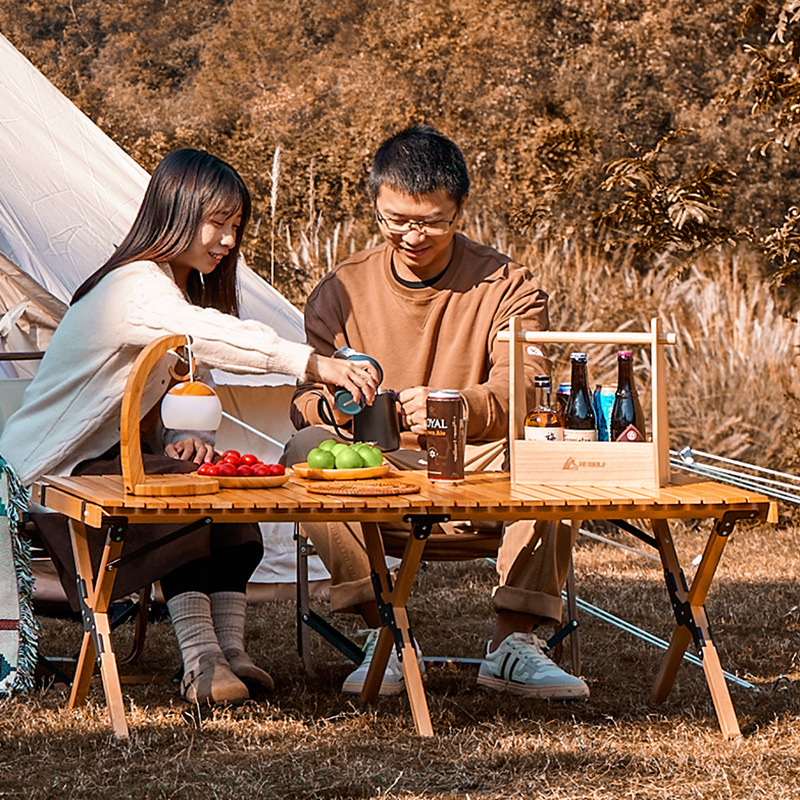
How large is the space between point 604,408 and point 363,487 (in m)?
0.59

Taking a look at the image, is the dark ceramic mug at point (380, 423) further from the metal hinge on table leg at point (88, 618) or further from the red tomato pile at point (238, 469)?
the metal hinge on table leg at point (88, 618)

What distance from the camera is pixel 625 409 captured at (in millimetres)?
2922

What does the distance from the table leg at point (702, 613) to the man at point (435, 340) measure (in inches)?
9.1

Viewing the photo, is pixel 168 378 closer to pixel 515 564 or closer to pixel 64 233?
pixel 515 564

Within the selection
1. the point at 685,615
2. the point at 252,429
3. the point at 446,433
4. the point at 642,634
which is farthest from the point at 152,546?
the point at 252,429

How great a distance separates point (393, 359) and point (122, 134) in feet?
51.3

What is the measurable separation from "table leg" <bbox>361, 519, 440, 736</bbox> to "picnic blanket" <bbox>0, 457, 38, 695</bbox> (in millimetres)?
817

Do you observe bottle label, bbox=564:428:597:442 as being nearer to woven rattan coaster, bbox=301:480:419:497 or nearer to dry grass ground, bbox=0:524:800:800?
woven rattan coaster, bbox=301:480:419:497

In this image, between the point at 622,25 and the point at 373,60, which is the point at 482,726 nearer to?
the point at 622,25

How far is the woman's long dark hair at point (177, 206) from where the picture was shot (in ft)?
10.5

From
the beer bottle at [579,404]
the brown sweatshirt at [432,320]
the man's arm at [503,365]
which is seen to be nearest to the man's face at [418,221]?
the brown sweatshirt at [432,320]

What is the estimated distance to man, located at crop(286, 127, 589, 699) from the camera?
3.16m

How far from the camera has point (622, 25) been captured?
61.5 feet

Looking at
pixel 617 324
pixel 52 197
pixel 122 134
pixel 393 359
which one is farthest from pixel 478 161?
pixel 393 359
